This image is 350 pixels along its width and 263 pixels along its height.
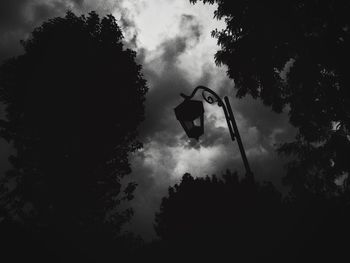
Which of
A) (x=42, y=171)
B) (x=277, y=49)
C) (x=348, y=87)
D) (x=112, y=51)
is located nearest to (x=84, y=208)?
(x=42, y=171)

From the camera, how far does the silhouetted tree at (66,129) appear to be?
14.6m

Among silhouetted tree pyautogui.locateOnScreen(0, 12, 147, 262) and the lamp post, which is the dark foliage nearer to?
the lamp post

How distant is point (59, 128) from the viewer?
1531cm

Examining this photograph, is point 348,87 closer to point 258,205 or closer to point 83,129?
point 258,205

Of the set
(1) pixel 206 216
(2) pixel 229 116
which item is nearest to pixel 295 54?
(2) pixel 229 116

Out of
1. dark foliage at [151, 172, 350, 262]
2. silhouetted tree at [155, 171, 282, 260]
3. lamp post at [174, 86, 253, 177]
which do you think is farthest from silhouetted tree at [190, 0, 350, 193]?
lamp post at [174, 86, 253, 177]

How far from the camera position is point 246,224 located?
554 centimetres

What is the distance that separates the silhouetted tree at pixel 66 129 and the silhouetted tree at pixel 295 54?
6694 millimetres

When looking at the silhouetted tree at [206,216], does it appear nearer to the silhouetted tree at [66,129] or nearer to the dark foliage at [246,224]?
the dark foliage at [246,224]

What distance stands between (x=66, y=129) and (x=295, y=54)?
11.4m

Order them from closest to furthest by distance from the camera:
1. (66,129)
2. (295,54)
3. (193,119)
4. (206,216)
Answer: (193,119) → (295,54) → (66,129) → (206,216)

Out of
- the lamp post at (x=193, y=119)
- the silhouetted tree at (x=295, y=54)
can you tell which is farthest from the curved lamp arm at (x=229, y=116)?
the silhouetted tree at (x=295, y=54)

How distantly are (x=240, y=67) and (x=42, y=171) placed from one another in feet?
35.3

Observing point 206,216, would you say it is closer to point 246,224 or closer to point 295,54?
point 295,54
